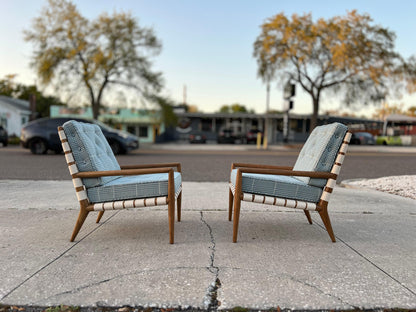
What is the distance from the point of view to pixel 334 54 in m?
23.8

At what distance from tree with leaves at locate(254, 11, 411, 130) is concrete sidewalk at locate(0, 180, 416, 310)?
22.7 m

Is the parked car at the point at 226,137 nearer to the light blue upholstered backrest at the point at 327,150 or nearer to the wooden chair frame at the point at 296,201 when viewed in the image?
the light blue upholstered backrest at the point at 327,150

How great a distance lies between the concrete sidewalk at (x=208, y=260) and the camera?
2.13 meters

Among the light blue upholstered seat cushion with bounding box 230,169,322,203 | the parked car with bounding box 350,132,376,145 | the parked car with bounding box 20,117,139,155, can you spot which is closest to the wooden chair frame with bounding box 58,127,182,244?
the light blue upholstered seat cushion with bounding box 230,169,322,203

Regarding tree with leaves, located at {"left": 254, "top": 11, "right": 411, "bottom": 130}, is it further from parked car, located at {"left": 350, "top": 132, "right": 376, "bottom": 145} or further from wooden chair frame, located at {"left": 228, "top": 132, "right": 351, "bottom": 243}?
wooden chair frame, located at {"left": 228, "top": 132, "right": 351, "bottom": 243}

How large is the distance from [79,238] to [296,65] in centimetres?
2611

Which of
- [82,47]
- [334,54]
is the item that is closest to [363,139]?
[334,54]

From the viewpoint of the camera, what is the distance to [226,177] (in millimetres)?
8289

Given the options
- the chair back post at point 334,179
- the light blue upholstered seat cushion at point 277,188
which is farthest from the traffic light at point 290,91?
the light blue upholstered seat cushion at point 277,188

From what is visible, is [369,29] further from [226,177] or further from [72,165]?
[72,165]

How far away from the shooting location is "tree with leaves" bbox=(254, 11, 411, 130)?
24.4 meters

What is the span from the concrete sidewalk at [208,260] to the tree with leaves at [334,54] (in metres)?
22.7

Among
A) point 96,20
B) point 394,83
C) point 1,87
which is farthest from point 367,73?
point 1,87

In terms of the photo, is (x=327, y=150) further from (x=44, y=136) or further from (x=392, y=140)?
(x=392, y=140)
